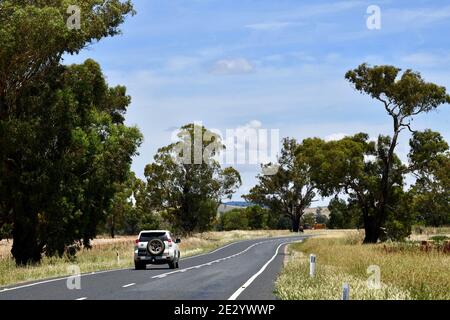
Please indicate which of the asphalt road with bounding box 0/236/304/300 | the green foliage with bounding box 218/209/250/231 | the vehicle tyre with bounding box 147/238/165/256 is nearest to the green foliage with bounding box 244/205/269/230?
the green foliage with bounding box 218/209/250/231

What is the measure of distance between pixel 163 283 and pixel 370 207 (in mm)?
38245

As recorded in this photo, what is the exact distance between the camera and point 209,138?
8444 centimetres

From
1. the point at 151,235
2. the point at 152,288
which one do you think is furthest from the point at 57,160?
the point at 152,288

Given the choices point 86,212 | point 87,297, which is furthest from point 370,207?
point 87,297

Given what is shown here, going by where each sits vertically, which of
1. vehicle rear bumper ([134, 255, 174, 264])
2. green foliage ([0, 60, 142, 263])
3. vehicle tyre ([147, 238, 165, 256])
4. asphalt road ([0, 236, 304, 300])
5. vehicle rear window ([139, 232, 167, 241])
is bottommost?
asphalt road ([0, 236, 304, 300])

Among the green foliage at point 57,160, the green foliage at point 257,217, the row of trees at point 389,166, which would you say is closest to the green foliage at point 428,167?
the row of trees at point 389,166

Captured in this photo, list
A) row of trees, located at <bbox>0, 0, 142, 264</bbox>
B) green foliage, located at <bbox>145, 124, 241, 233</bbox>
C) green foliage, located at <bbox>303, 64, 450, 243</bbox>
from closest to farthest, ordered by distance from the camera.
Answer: row of trees, located at <bbox>0, 0, 142, 264</bbox>, green foliage, located at <bbox>303, 64, 450, 243</bbox>, green foliage, located at <bbox>145, 124, 241, 233</bbox>

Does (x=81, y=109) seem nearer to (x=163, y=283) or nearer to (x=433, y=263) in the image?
(x=163, y=283)

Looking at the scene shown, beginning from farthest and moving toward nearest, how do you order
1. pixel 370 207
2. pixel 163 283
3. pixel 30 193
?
1. pixel 370 207
2. pixel 30 193
3. pixel 163 283

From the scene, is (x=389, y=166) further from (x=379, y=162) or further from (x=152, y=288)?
(x=152, y=288)

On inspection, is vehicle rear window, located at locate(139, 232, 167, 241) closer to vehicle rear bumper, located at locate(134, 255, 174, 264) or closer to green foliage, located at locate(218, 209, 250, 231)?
vehicle rear bumper, located at locate(134, 255, 174, 264)

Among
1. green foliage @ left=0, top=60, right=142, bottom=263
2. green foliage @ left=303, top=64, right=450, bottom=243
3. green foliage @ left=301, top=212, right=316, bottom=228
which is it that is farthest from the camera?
green foliage @ left=301, top=212, right=316, bottom=228

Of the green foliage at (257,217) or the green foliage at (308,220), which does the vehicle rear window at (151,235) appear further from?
the green foliage at (308,220)
